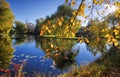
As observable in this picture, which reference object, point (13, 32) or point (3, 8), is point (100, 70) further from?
point (13, 32)

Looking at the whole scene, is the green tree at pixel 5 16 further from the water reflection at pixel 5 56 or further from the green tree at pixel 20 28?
the green tree at pixel 20 28

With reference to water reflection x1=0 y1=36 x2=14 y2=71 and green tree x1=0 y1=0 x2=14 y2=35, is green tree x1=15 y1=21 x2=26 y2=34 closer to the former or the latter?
green tree x1=0 y1=0 x2=14 y2=35

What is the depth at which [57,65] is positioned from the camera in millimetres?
17812

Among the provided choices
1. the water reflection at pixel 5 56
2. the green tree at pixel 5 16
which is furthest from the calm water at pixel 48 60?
the green tree at pixel 5 16

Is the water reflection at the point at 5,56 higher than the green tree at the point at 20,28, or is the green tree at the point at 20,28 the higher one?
the green tree at the point at 20,28

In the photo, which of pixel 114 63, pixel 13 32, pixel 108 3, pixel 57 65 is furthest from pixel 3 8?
pixel 108 3

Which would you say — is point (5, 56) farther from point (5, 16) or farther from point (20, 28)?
point (20, 28)

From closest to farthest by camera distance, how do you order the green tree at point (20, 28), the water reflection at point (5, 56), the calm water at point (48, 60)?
1. the calm water at point (48, 60)
2. the water reflection at point (5, 56)
3. the green tree at point (20, 28)

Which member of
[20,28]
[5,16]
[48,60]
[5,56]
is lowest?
[48,60]

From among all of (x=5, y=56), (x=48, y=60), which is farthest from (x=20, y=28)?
(x=48, y=60)

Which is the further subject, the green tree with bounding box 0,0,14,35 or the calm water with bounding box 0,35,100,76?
the green tree with bounding box 0,0,14,35

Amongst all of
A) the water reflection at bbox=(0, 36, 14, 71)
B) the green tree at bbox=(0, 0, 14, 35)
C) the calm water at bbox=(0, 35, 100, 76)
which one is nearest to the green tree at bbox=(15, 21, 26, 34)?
the green tree at bbox=(0, 0, 14, 35)

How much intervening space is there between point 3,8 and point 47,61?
127ft

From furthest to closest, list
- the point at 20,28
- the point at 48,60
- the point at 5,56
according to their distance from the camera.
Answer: the point at 20,28 → the point at 5,56 → the point at 48,60
